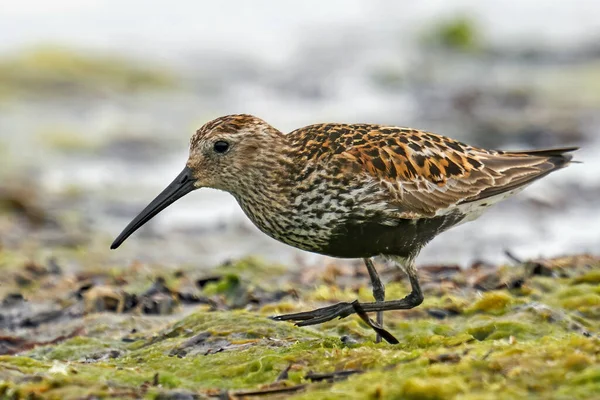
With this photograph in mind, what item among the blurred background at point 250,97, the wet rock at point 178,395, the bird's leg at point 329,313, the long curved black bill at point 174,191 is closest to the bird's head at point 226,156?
the long curved black bill at point 174,191

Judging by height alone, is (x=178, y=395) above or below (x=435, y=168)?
below

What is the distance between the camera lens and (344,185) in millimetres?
6309

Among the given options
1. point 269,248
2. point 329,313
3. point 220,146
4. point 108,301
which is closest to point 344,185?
point 329,313

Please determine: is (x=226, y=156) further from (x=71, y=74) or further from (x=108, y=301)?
(x=71, y=74)

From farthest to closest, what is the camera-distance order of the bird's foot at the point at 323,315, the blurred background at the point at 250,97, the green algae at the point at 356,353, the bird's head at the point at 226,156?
the blurred background at the point at 250,97
the bird's head at the point at 226,156
the bird's foot at the point at 323,315
the green algae at the point at 356,353

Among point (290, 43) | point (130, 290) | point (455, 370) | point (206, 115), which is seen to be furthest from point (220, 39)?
point (455, 370)

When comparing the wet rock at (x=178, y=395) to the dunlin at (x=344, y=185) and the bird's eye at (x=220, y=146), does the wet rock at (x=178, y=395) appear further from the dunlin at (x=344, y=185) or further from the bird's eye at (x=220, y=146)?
the bird's eye at (x=220, y=146)

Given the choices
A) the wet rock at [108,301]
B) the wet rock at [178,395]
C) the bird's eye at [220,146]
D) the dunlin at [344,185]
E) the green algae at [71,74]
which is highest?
the green algae at [71,74]

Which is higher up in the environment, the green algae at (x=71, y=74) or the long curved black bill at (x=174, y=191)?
the green algae at (x=71, y=74)

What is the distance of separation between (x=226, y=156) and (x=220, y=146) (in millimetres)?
81

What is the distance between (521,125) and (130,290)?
36.1 ft

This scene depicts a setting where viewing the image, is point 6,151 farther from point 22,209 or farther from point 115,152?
point 22,209

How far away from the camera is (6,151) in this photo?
16.4 metres

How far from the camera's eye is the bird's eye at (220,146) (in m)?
6.70
